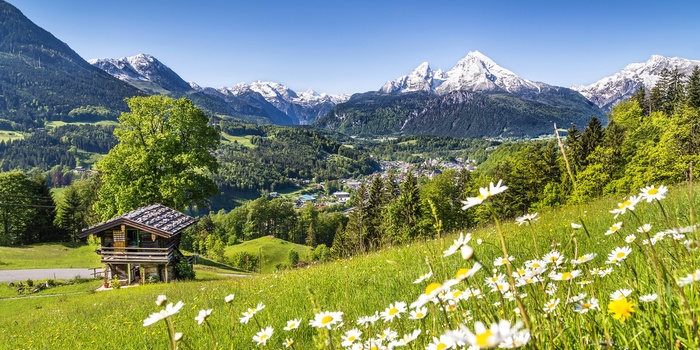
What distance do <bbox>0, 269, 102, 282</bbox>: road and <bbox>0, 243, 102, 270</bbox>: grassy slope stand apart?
7.05 ft

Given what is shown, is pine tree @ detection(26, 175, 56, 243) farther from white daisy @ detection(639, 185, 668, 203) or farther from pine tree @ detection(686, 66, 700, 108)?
pine tree @ detection(686, 66, 700, 108)

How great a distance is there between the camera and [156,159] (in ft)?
85.5

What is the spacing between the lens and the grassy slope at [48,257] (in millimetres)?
33406

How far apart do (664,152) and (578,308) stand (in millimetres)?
41462

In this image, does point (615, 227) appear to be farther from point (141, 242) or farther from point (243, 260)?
point (243, 260)

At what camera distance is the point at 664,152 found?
33.3 metres

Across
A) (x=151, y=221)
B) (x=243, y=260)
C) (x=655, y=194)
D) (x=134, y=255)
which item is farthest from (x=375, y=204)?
(x=655, y=194)

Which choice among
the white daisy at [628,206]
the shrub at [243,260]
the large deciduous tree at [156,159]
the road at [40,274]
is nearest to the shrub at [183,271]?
the large deciduous tree at [156,159]

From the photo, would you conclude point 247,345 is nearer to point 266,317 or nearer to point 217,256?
point 266,317

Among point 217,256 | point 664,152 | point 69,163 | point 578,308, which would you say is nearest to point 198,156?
point 578,308

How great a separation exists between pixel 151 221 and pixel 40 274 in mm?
14042

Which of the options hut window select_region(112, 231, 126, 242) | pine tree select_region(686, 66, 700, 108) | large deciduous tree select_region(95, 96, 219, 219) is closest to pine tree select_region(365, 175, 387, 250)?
large deciduous tree select_region(95, 96, 219, 219)

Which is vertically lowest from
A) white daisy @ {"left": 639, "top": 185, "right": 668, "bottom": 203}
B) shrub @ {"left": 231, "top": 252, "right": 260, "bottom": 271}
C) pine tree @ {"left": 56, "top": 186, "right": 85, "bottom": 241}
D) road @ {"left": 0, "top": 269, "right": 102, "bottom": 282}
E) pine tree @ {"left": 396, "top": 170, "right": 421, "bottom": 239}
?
shrub @ {"left": 231, "top": 252, "right": 260, "bottom": 271}

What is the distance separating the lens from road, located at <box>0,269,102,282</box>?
28358 mm
